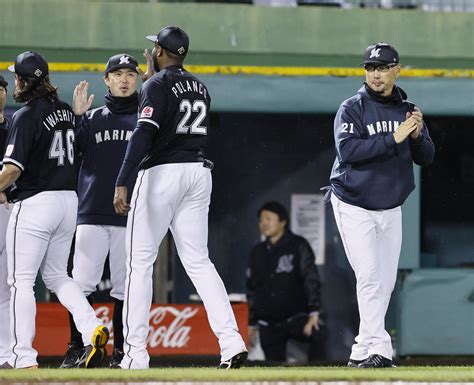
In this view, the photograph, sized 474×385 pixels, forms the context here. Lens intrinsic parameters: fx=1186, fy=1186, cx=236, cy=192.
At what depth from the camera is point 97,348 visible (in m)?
7.04

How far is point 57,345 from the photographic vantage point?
10438mm

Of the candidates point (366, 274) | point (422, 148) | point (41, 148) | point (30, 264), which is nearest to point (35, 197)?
point (41, 148)

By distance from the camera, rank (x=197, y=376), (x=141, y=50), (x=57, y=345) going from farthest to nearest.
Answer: (x=141, y=50) → (x=57, y=345) → (x=197, y=376)

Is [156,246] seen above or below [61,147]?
below

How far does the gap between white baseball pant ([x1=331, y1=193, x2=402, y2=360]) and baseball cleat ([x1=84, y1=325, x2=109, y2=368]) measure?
1.53 m

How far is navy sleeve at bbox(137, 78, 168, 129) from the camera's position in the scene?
6711 millimetres

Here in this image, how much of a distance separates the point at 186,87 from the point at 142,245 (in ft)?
3.11

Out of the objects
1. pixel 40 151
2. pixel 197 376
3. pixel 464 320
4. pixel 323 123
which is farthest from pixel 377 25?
pixel 197 376

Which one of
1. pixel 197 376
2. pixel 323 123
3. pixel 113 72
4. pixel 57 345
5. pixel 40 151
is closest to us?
pixel 197 376

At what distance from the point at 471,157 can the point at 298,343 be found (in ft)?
9.77

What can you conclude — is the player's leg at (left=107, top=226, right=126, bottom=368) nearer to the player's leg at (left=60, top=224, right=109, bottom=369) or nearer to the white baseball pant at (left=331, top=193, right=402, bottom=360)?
the player's leg at (left=60, top=224, right=109, bottom=369)

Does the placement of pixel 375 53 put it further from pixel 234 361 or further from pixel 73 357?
pixel 73 357

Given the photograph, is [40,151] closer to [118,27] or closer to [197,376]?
[197,376]

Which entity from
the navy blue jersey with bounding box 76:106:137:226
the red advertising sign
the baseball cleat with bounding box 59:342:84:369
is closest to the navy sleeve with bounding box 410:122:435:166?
the navy blue jersey with bounding box 76:106:137:226
